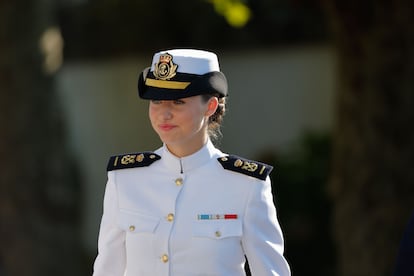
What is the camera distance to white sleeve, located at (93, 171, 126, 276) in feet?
12.3

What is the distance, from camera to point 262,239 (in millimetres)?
3627

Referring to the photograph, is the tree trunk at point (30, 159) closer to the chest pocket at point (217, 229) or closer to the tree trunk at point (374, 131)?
the tree trunk at point (374, 131)

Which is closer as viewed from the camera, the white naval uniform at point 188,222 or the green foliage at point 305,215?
the white naval uniform at point 188,222

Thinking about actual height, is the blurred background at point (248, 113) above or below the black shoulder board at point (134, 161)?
below

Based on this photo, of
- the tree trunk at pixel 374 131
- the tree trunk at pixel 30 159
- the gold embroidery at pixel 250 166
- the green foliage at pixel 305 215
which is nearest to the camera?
the gold embroidery at pixel 250 166

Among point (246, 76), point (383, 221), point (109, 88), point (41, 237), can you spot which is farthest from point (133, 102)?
point (383, 221)

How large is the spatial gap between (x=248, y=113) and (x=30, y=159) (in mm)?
3371

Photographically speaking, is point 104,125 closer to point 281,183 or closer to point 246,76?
point 246,76

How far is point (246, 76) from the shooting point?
11891 millimetres

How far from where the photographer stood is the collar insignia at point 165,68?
12.1 ft

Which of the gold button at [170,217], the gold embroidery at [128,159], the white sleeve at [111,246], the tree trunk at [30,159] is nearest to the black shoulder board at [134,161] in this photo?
the gold embroidery at [128,159]

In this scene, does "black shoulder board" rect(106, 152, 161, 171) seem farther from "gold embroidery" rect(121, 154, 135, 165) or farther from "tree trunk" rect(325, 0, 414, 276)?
"tree trunk" rect(325, 0, 414, 276)

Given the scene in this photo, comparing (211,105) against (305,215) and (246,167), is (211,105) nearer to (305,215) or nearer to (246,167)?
(246,167)

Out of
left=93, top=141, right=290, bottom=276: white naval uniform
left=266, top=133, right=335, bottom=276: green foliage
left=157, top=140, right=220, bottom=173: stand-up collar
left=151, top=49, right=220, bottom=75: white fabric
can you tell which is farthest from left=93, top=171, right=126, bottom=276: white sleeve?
left=266, top=133, right=335, bottom=276: green foliage
